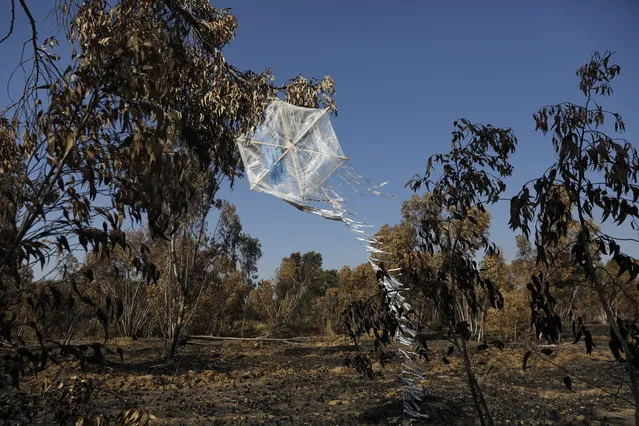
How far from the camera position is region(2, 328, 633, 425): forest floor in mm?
6617

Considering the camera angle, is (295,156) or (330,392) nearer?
(295,156)

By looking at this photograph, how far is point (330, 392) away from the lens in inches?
338

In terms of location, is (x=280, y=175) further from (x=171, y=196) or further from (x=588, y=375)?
(x=588, y=375)

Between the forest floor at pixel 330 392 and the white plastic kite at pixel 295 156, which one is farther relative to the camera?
the forest floor at pixel 330 392

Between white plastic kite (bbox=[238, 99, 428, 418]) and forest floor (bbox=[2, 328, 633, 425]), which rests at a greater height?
white plastic kite (bbox=[238, 99, 428, 418])

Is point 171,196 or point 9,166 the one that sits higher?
point 9,166

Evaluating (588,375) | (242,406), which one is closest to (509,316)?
(588,375)

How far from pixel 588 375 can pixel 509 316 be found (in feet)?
22.3

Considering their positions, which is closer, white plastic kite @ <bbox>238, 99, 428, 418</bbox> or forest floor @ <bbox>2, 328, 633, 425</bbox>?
white plastic kite @ <bbox>238, 99, 428, 418</bbox>

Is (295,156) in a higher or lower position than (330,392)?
higher

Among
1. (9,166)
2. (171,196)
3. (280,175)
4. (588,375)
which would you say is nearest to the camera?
(171,196)

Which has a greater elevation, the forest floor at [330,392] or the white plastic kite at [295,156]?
the white plastic kite at [295,156]

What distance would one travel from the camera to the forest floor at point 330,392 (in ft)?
21.7

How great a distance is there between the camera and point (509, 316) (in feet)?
56.7
